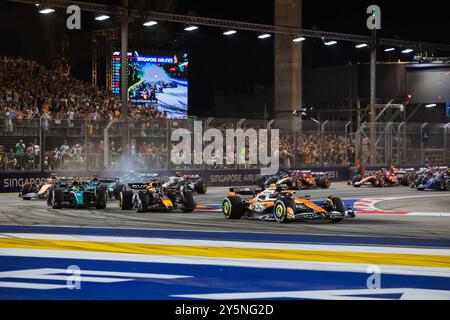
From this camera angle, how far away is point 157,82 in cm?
4759

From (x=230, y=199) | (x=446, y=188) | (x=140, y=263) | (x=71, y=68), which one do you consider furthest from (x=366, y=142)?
(x=140, y=263)

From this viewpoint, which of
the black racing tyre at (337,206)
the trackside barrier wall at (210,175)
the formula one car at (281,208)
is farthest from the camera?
the trackside barrier wall at (210,175)

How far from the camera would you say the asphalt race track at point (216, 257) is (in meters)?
9.30

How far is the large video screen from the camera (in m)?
46.2

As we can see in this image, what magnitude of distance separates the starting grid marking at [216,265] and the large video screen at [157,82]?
102 ft

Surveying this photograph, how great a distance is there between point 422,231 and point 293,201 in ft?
9.68

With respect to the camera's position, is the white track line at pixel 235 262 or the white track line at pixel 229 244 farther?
the white track line at pixel 229 244

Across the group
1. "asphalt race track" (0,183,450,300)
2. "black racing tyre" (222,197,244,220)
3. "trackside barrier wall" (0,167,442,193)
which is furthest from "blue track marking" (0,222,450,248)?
"trackside barrier wall" (0,167,442,193)

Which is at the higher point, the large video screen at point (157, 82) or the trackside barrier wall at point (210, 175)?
the large video screen at point (157, 82)

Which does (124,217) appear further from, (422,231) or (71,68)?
(71,68)

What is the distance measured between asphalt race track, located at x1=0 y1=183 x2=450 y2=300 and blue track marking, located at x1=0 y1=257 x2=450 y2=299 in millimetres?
13

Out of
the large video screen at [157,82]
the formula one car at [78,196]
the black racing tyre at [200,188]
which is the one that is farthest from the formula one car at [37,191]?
the large video screen at [157,82]

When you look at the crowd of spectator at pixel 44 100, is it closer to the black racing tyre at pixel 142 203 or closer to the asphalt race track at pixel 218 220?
the asphalt race track at pixel 218 220

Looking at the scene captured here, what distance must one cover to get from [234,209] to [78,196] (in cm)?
515
